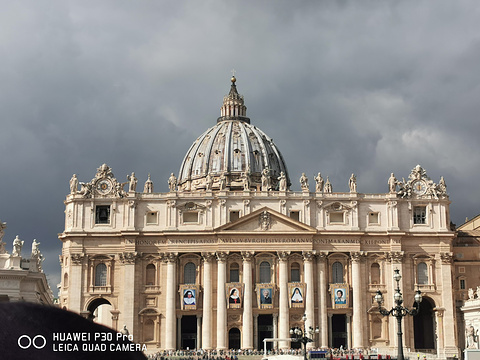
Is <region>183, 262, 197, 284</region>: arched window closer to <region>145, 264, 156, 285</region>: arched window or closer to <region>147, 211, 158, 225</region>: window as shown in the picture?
<region>145, 264, 156, 285</region>: arched window

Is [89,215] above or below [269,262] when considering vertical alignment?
above

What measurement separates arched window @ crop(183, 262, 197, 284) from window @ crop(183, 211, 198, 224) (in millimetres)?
4327

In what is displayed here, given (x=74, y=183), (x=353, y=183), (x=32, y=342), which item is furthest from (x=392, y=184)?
(x=32, y=342)

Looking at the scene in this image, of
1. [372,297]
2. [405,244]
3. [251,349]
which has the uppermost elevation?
[405,244]

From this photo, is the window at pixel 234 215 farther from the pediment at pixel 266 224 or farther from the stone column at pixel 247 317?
the stone column at pixel 247 317

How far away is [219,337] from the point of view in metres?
70.2

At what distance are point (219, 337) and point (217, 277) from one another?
19.3 feet

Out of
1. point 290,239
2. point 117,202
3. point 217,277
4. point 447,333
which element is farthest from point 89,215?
point 447,333

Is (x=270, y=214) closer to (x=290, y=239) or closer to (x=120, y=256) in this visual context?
(x=290, y=239)

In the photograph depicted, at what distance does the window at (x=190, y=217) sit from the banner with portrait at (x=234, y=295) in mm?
7749

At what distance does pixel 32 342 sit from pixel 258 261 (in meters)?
71.4

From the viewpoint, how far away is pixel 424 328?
77375mm

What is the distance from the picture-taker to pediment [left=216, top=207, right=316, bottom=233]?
72625 mm

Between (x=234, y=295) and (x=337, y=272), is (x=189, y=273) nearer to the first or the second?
(x=234, y=295)
